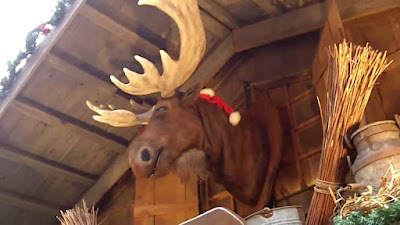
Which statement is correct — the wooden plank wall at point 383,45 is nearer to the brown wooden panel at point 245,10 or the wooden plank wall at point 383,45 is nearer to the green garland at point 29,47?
the brown wooden panel at point 245,10

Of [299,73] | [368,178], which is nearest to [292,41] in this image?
[299,73]

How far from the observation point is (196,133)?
2.25 meters

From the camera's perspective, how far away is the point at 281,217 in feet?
5.91

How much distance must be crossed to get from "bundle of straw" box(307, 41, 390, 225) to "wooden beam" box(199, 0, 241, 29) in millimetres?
1011

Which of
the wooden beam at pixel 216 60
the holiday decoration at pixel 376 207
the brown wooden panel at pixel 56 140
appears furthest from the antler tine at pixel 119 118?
the holiday decoration at pixel 376 207

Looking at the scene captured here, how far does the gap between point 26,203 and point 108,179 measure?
445 mm

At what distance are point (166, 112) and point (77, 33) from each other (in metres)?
0.61

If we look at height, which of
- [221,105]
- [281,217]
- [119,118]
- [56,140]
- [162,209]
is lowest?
[281,217]

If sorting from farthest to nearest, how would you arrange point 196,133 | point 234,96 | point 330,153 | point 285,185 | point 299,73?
1. point 234,96
2. point 299,73
3. point 285,185
4. point 196,133
5. point 330,153

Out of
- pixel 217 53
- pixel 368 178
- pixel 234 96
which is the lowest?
pixel 368 178

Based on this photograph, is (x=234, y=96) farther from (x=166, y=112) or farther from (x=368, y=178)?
(x=368, y=178)

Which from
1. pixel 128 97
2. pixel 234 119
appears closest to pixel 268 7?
pixel 234 119

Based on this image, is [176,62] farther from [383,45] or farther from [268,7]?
[383,45]

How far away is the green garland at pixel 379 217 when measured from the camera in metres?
1.38
